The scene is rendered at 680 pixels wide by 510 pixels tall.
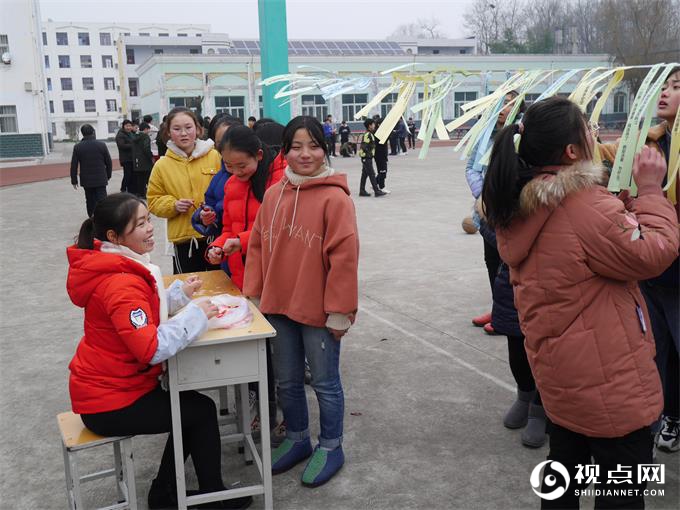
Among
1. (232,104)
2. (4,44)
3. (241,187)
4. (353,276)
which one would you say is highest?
(4,44)

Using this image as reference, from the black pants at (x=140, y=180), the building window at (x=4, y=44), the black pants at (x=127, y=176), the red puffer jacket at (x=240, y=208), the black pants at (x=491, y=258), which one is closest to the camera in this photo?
the red puffer jacket at (x=240, y=208)

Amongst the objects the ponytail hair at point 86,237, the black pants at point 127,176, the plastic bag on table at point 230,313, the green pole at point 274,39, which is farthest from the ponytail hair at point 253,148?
the black pants at point 127,176

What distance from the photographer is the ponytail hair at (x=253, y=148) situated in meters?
3.17

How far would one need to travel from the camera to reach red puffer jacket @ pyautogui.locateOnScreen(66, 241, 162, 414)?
2348 mm

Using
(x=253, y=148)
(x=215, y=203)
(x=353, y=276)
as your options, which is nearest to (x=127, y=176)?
(x=215, y=203)

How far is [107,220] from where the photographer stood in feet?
8.28

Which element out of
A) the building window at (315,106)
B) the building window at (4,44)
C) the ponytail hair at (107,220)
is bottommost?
the ponytail hair at (107,220)

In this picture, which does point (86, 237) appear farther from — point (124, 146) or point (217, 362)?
point (124, 146)

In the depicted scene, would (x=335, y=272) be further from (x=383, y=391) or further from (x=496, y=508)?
(x=383, y=391)

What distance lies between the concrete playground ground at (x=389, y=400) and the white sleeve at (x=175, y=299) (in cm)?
85

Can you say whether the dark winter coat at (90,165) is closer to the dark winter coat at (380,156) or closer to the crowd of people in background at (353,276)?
the dark winter coat at (380,156)

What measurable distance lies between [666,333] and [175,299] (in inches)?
86.9

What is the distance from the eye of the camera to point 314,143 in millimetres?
2775

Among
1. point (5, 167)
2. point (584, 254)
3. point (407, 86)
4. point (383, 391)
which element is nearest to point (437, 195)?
point (383, 391)
